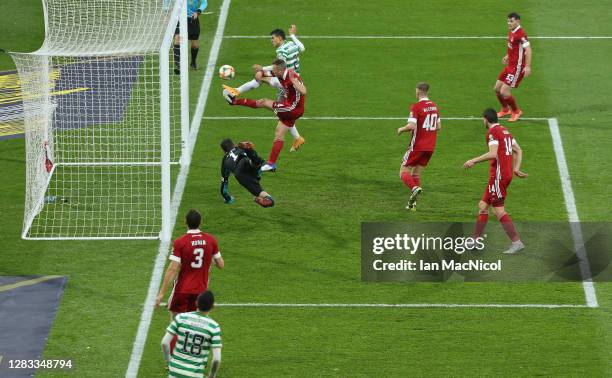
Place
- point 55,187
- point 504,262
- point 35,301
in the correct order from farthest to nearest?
1. point 55,187
2. point 504,262
3. point 35,301

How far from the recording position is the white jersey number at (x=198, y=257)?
14.7 m

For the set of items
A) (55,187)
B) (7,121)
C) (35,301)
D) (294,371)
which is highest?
(7,121)

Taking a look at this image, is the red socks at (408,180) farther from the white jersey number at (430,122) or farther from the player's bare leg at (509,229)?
the player's bare leg at (509,229)

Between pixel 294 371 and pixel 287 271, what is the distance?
9.94ft

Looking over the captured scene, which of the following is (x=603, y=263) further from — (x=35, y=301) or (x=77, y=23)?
(x=77, y=23)

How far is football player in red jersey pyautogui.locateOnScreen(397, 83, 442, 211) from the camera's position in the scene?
65.2 ft

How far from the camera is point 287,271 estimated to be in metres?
18.2

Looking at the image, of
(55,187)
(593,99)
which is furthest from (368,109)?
(55,187)

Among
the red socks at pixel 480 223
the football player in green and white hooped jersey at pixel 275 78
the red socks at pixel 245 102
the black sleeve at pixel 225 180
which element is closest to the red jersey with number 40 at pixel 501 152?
the red socks at pixel 480 223

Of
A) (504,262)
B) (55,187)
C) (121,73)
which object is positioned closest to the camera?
(504,262)

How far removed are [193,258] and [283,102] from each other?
7.38 metres

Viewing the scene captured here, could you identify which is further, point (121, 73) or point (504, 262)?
point (121, 73)

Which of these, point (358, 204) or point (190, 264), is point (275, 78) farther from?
point (190, 264)

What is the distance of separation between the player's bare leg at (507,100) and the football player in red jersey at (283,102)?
444cm
